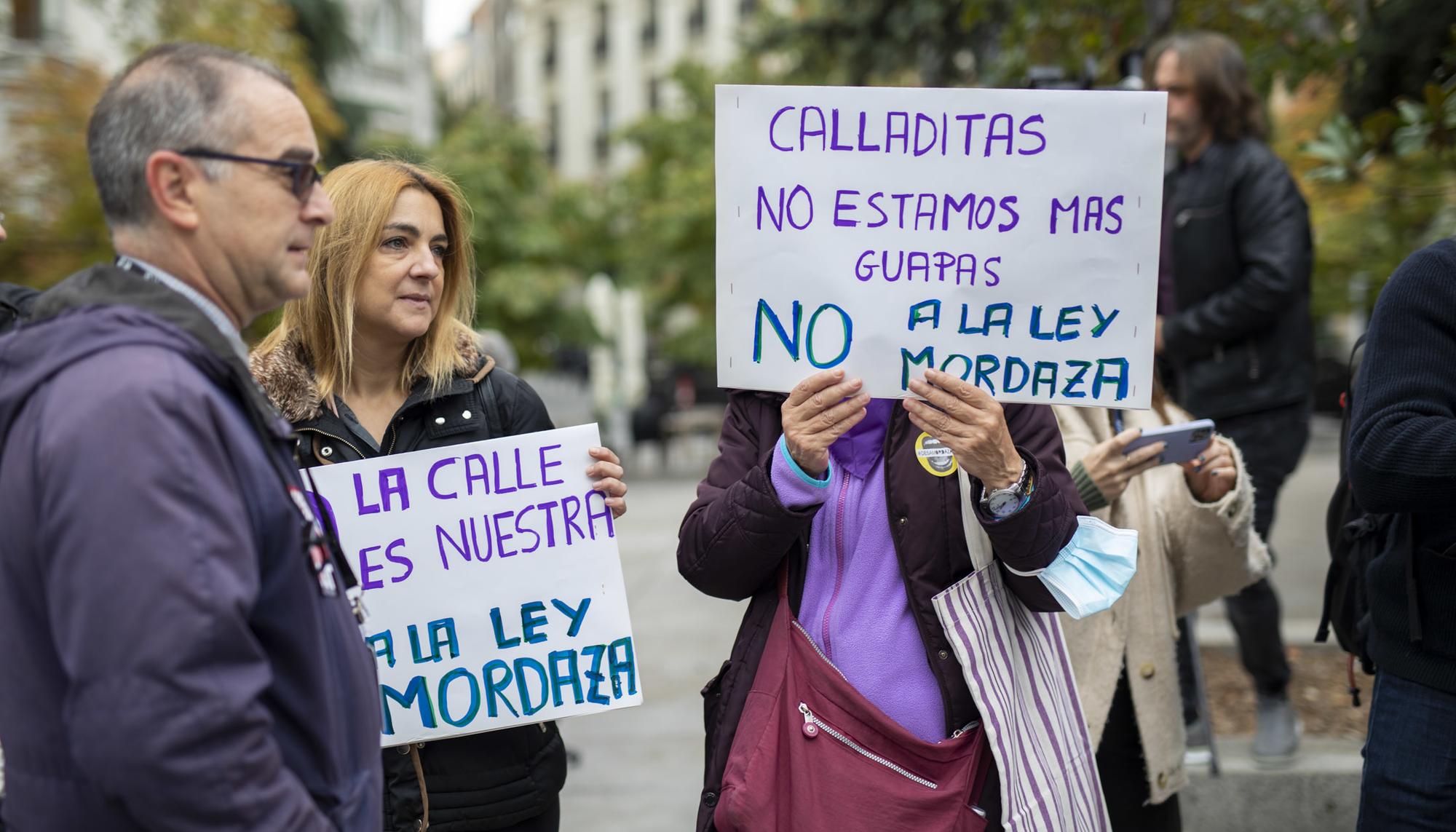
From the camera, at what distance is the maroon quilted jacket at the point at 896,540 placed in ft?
7.85

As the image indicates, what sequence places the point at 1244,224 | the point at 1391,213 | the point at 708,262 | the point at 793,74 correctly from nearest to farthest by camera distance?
the point at 1244,224
the point at 1391,213
the point at 793,74
the point at 708,262

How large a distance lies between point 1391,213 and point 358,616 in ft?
23.4

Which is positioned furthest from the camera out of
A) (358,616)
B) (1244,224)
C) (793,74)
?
(793,74)

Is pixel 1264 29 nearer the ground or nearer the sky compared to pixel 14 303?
nearer the sky

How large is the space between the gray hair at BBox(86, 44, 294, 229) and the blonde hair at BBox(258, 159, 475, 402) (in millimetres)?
1060

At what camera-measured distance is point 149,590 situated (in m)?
1.45

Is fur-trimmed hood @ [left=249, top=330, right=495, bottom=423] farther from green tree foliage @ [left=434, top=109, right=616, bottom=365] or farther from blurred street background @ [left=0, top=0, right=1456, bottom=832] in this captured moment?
green tree foliage @ [left=434, top=109, right=616, bottom=365]

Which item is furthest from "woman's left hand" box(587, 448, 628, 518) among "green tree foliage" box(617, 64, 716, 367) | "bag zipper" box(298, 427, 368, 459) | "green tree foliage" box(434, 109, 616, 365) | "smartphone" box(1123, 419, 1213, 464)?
"green tree foliage" box(617, 64, 716, 367)

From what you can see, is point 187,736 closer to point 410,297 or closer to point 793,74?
point 410,297

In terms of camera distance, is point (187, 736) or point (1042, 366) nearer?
point (187, 736)

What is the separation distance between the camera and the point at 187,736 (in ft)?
4.76

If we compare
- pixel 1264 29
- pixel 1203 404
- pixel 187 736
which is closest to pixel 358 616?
pixel 187 736

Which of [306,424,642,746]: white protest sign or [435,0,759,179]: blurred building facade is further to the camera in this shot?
[435,0,759,179]: blurred building facade

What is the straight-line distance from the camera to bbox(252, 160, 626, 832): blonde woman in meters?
2.67
